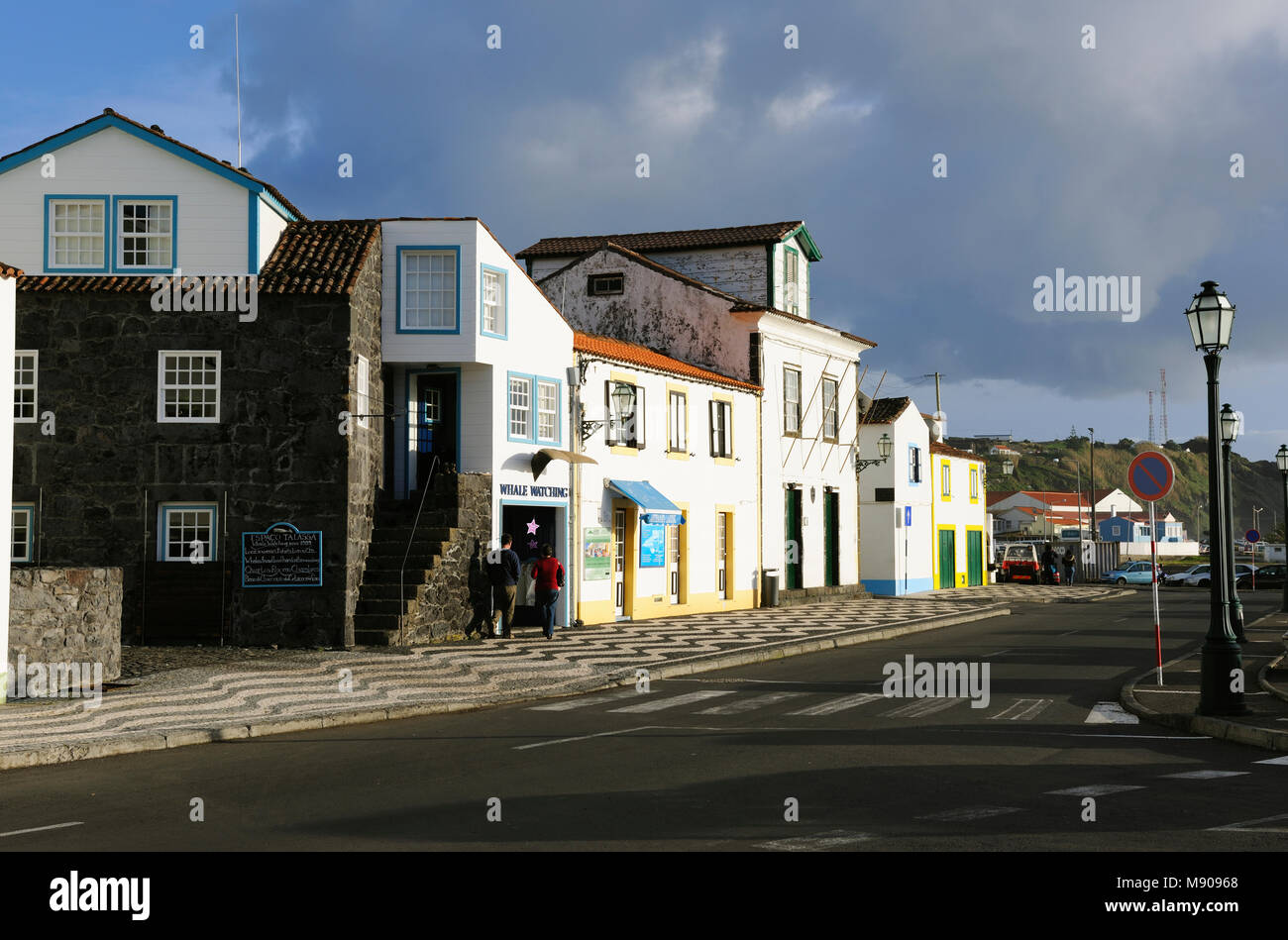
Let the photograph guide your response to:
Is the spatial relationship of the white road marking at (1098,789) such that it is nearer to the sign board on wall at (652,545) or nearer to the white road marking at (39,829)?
the white road marking at (39,829)

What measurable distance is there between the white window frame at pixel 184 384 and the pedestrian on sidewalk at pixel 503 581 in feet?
18.7

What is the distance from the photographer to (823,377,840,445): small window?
133 ft

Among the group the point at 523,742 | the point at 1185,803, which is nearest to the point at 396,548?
the point at 523,742

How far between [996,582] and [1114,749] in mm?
53912

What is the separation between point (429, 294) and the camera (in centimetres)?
2445

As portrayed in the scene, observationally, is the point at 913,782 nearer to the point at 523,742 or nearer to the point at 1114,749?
the point at 1114,749

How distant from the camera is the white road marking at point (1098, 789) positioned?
915cm

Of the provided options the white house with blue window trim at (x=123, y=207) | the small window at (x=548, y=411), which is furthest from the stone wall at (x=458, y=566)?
the white house with blue window trim at (x=123, y=207)

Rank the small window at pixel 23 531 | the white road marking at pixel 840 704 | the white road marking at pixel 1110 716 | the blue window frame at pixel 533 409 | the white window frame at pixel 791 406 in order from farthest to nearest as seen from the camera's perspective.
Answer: the white window frame at pixel 791 406
the blue window frame at pixel 533 409
the small window at pixel 23 531
the white road marking at pixel 840 704
the white road marking at pixel 1110 716

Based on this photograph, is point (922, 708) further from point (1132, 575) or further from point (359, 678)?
point (1132, 575)

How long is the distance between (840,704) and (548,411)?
43.8 ft

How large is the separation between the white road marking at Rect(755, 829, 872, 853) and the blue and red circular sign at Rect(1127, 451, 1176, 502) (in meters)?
9.72

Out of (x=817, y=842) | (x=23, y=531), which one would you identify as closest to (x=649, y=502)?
(x=23, y=531)
